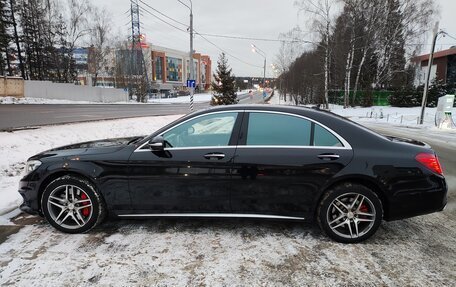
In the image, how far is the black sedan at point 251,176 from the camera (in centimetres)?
371

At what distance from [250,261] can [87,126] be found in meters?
10.8

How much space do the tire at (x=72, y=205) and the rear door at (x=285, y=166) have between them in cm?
165

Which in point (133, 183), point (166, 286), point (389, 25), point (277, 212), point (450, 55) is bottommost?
point (166, 286)

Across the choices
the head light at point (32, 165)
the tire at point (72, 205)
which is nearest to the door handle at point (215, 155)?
the tire at point (72, 205)

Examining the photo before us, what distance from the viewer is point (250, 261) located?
338 cm

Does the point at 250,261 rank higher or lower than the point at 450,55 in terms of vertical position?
lower

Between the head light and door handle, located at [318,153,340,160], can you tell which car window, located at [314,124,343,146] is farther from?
the head light

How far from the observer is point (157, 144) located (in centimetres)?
382

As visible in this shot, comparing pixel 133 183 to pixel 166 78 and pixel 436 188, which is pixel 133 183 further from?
pixel 166 78

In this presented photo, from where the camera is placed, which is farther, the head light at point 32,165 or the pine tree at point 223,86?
the pine tree at point 223,86

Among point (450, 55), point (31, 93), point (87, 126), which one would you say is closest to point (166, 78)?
point (31, 93)

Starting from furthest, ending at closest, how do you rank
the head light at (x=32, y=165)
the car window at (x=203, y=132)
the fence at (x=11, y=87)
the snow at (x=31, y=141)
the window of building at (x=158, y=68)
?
the window of building at (x=158, y=68) < the fence at (x=11, y=87) < the snow at (x=31, y=141) < the head light at (x=32, y=165) < the car window at (x=203, y=132)

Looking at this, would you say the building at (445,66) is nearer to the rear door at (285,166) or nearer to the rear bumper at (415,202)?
the rear bumper at (415,202)

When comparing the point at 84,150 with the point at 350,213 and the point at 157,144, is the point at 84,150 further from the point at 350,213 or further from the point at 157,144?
the point at 350,213
